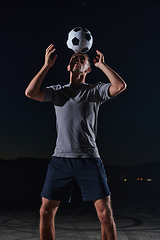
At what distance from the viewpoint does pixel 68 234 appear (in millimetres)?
2859

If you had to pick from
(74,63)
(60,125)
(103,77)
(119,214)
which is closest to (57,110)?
(60,125)

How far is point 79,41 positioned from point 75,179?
1.23m

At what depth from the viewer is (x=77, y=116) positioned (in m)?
1.78

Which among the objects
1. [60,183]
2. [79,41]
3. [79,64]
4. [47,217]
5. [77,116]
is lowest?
[47,217]

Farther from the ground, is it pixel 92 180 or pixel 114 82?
pixel 114 82

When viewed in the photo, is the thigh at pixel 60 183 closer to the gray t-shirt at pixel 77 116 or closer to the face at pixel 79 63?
the gray t-shirt at pixel 77 116

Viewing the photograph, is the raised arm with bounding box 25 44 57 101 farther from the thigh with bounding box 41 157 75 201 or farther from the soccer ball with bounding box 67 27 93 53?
the thigh with bounding box 41 157 75 201

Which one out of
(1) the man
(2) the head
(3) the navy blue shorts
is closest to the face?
(2) the head

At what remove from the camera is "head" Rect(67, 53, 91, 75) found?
6.35 ft

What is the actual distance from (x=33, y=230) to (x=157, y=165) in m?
8.20

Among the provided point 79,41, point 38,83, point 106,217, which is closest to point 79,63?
point 79,41

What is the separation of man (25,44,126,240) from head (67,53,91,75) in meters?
0.13

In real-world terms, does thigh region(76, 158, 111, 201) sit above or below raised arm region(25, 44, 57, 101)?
below

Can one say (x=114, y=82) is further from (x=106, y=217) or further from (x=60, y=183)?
(x=106, y=217)
